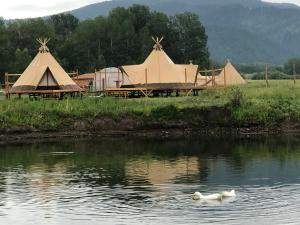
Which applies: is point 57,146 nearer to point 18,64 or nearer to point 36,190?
point 36,190

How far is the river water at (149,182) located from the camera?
24.3 meters

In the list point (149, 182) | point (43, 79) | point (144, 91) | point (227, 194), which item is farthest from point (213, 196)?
point (43, 79)

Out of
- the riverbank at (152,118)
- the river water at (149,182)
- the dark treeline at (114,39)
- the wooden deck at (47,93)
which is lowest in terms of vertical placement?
the river water at (149,182)

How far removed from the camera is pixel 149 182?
31078mm

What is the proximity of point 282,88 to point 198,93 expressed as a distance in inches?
369

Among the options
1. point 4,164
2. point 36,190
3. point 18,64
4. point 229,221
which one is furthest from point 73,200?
point 18,64

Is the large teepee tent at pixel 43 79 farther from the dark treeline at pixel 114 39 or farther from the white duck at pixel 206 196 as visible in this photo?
the white duck at pixel 206 196

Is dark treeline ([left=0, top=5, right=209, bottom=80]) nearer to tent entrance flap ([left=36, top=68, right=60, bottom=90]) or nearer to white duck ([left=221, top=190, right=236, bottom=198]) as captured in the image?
tent entrance flap ([left=36, top=68, right=60, bottom=90])

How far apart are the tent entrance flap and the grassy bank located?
30.4 ft

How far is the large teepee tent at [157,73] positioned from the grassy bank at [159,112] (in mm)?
10046

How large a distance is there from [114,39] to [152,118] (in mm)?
57058

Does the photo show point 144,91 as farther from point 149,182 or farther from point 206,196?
point 206,196

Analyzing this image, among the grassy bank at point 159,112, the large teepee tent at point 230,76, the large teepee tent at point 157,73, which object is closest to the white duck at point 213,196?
the grassy bank at point 159,112

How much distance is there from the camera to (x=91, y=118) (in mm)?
52500
